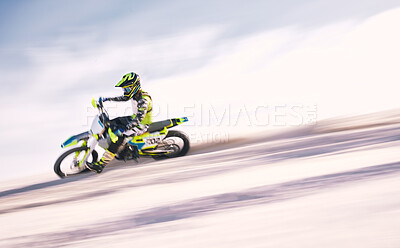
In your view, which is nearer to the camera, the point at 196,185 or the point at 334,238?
the point at 334,238

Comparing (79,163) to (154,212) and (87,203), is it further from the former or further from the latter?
(154,212)

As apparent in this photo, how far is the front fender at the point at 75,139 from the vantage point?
4.77m

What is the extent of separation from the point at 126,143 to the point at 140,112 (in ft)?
1.88

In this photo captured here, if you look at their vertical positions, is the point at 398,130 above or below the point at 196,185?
above

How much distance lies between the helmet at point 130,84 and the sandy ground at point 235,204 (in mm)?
1393

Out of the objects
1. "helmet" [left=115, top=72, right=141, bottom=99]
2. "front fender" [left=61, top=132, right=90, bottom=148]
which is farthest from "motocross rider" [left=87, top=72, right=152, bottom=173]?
"front fender" [left=61, top=132, right=90, bottom=148]

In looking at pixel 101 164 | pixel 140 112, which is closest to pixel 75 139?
pixel 101 164

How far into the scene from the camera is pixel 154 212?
2.40 m

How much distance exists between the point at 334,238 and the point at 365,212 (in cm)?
40

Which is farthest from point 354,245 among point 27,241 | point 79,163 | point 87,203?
point 79,163

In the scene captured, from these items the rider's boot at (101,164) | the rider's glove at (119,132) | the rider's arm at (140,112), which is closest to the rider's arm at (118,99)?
the rider's arm at (140,112)

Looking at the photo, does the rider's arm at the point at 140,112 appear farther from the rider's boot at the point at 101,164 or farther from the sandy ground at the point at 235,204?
the sandy ground at the point at 235,204

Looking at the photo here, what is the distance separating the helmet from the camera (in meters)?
4.83

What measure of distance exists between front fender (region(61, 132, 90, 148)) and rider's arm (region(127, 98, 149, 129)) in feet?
2.22
